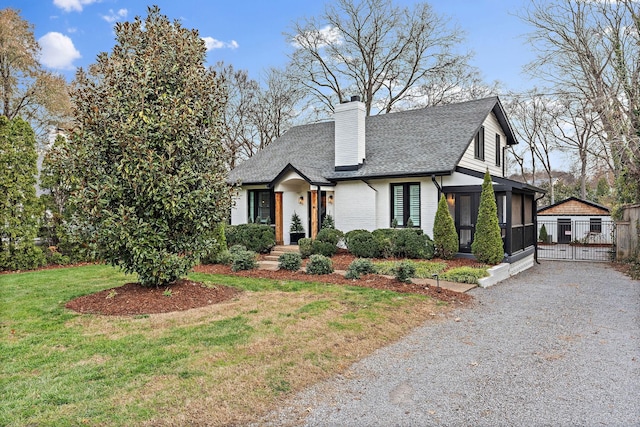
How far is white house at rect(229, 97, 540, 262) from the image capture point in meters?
12.8

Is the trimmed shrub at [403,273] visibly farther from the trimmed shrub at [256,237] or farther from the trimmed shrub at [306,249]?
the trimmed shrub at [256,237]

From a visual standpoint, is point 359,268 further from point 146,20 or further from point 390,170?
point 146,20

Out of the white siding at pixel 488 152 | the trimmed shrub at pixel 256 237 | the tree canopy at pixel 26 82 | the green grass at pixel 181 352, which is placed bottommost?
the green grass at pixel 181 352

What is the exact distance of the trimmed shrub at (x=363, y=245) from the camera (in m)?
12.7

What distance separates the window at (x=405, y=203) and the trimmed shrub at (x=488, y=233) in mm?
2565

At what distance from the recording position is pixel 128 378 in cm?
388

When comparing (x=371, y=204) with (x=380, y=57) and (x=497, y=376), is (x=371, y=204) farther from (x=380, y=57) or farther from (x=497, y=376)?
(x=380, y=57)

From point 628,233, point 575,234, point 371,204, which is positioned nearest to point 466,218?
point 371,204

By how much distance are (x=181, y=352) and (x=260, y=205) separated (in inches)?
472

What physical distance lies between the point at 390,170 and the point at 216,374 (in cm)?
1078

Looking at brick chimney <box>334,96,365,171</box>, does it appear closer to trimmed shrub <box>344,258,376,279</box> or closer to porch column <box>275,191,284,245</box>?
porch column <box>275,191,284,245</box>

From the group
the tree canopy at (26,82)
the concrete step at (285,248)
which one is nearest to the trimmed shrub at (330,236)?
the concrete step at (285,248)

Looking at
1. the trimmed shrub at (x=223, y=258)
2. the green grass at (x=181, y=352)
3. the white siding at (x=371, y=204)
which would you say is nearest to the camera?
the green grass at (x=181, y=352)

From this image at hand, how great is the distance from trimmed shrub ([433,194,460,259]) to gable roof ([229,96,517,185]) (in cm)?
133
